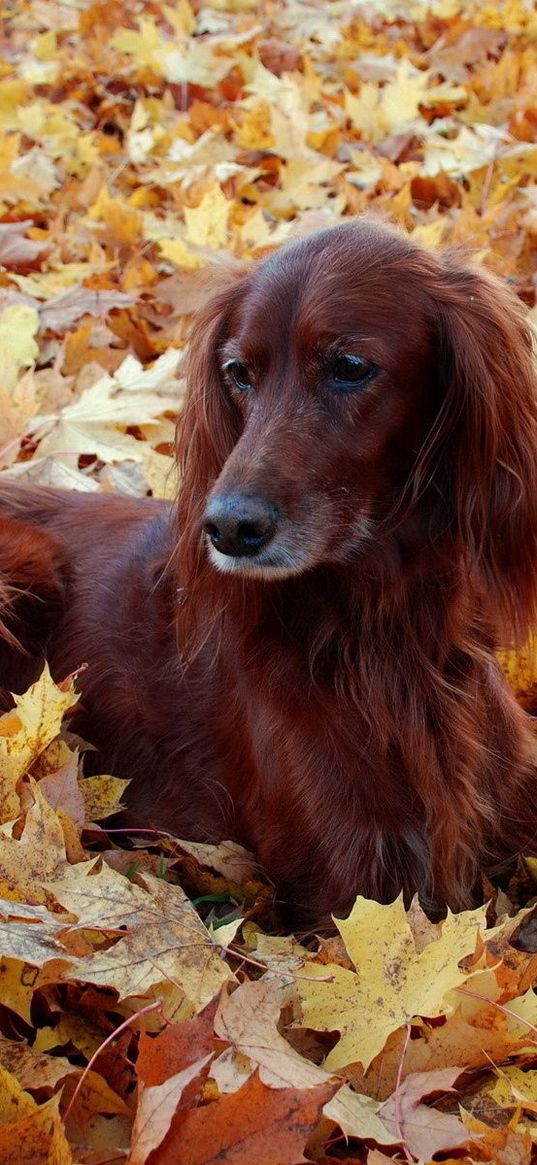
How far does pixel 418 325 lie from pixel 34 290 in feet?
8.12

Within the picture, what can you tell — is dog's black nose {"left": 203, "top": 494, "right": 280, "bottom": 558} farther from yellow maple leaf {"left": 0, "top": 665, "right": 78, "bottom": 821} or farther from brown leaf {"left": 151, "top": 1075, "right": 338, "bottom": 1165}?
brown leaf {"left": 151, "top": 1075, "right": 338, "bottom": 1165}

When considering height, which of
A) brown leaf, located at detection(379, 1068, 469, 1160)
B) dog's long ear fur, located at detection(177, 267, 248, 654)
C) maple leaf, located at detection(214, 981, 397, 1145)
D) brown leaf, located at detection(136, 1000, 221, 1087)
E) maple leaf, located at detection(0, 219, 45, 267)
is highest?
dog's long ear fur, located at detection(177, 267, 248, 654)

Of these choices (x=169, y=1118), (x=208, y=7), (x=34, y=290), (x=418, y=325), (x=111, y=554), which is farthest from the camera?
(x=208, y=7)

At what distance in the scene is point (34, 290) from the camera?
436 cm

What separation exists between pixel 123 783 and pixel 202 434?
74 centimetres

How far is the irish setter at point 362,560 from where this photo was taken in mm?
2162

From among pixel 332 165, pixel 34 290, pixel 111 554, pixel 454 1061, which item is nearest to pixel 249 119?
pixel 332 165

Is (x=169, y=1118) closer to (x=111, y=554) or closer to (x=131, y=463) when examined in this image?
(x=111, y=554)

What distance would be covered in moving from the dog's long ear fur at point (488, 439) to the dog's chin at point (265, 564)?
0.31 meters

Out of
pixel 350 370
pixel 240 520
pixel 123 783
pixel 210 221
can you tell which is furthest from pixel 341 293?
pixel 210 221

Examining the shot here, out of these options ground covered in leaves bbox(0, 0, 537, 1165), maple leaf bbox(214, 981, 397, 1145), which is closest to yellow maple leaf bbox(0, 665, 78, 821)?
ground covered in leaves bbox(0, 0, 537, 1165)

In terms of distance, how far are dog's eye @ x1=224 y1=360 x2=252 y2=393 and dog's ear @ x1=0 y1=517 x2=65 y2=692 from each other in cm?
82

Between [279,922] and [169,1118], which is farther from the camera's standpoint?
[279,922]

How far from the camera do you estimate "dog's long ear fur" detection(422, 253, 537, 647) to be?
2.22 meters
